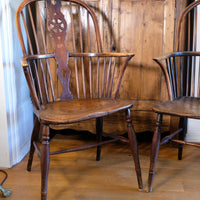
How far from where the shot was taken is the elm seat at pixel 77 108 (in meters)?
1.24

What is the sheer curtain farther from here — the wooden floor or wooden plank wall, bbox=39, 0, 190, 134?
wooden plank wall, bbox=39, 0, 190, 134

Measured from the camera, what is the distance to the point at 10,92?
1.71 metres

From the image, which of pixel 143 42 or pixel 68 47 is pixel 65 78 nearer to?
pixel 68 47

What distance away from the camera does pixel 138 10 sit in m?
1.88

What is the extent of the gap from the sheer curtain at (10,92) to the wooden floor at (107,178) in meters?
0.11

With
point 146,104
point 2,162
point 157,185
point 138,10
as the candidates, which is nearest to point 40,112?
point 2,162

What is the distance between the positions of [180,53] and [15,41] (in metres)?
1.08

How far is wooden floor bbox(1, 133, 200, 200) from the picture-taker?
1427mm

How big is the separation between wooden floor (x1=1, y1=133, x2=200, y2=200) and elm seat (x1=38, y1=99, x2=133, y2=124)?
0.46 m

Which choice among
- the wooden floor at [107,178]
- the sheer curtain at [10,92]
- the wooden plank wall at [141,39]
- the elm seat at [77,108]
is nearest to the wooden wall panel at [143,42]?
the wooden plank wall at [141,39]

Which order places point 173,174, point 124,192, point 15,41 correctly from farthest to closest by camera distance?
1. point 15,41
2. point 173,174
3. point 124,192

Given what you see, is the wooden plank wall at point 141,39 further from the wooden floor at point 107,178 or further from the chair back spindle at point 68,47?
the wooden floor at point 107,178

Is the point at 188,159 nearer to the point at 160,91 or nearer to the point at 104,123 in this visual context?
the point at 160,91

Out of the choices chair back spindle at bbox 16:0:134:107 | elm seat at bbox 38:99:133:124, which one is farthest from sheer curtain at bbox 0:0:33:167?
elm seat at bbox 38:99:133:124
